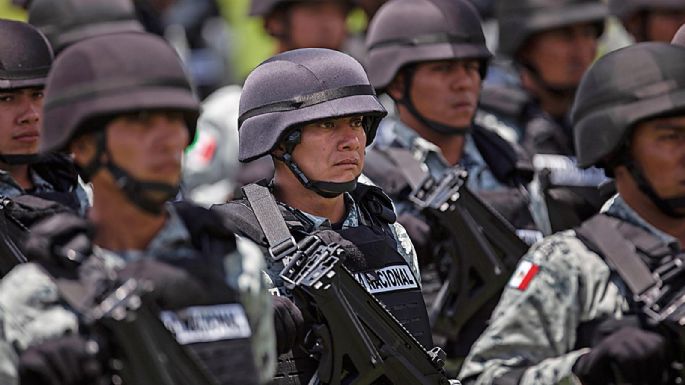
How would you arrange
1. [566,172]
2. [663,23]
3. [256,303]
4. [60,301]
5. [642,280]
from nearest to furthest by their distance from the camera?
[60,301], [256,303], [642,280], [566,172], [663,23]

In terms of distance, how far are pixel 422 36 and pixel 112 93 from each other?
420 centimetres

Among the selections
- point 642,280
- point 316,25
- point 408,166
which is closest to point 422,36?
point 408,166

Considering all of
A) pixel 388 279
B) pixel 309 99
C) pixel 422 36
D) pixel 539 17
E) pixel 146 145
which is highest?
pixel 146 145

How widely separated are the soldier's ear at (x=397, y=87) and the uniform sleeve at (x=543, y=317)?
2.92 m

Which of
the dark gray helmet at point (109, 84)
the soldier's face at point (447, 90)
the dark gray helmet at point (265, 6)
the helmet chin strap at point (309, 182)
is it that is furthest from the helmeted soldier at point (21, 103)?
the dark gray helmet at point (265, 6)

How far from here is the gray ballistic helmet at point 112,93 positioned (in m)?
5.10

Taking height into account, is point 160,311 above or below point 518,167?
above

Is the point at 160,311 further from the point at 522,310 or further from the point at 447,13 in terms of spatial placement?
the point at 447,13

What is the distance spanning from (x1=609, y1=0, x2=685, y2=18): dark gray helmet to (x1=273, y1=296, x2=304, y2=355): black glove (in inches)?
205

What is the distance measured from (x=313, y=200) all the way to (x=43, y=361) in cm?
219

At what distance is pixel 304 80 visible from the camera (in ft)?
22.5

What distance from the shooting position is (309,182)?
6953 mm

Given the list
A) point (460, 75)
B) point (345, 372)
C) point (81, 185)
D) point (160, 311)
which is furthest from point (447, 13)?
point (160, 311)

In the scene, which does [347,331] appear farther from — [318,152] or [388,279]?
[318,152]
